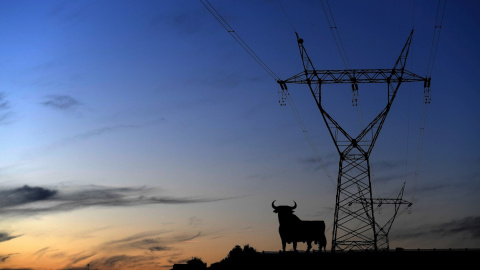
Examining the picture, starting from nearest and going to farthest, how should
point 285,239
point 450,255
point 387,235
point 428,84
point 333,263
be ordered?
point 333,263 → point 450,255 → point 285,239 → point 428,84 → point 387,235

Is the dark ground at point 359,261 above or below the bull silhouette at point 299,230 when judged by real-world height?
below

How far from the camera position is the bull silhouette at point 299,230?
43.1 meters

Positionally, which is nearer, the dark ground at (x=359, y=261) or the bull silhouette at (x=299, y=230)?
the dark ground at (x=359, y=261)

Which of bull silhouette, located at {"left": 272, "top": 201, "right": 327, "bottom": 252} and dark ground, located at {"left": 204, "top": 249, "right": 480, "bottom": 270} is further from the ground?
bull silhouette, located at {"left": 272, "top": 201, "right": 327, "bottom": 252}

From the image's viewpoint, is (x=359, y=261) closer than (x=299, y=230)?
Yes

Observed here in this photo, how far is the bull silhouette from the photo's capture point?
4309 centimetres

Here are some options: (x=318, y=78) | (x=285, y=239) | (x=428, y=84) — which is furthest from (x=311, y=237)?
(x=428, y=84)

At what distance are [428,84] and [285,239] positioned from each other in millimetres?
16857

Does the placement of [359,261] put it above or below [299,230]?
below

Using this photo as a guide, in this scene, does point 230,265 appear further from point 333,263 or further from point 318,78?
point 318,78

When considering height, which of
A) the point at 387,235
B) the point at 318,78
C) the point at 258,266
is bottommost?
the point at 258,266

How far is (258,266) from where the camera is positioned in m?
35.1

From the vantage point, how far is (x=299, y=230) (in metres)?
43.5

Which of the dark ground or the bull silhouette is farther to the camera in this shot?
the bull silhouette
